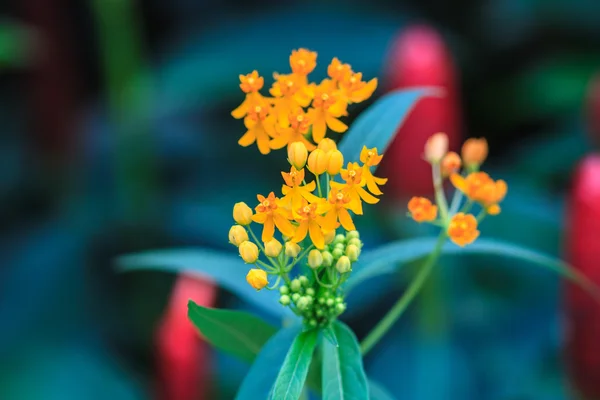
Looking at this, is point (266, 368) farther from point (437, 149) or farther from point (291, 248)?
point (437, 149)

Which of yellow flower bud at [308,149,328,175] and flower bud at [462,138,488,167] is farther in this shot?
flower bud at [462,138,488,167]

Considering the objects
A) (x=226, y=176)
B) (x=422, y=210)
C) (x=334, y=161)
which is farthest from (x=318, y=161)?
(x=226, y=176)

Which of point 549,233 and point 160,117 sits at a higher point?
point 160,117

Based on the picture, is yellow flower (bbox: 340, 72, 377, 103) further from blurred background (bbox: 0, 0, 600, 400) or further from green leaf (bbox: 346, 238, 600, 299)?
blurred background (bbox: 0, 0, 600, 400)

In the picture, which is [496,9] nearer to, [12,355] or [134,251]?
[134,251]

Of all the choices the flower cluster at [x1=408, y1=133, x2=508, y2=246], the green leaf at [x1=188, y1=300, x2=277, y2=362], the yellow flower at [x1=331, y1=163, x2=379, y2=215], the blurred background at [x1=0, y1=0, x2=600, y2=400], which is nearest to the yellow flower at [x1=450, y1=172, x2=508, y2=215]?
the flower cluster at [x1=408, y1=133, x2=508, y2=246]

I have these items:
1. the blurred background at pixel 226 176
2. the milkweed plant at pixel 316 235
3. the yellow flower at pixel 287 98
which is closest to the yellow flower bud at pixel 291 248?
the milkweed plant at pixel 316 235

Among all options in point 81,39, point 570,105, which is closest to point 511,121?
point 570,105

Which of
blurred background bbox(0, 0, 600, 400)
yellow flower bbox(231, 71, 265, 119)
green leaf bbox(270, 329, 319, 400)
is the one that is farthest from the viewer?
blurred background bbox(0, 0, 600, 400)

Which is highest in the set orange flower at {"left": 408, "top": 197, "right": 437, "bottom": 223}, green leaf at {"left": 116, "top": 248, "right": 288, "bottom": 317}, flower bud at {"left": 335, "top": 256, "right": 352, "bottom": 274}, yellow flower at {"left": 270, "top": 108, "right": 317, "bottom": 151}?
yellow flower at {"left": 270, "top": 108, "right": 317, "bottom": 151}
